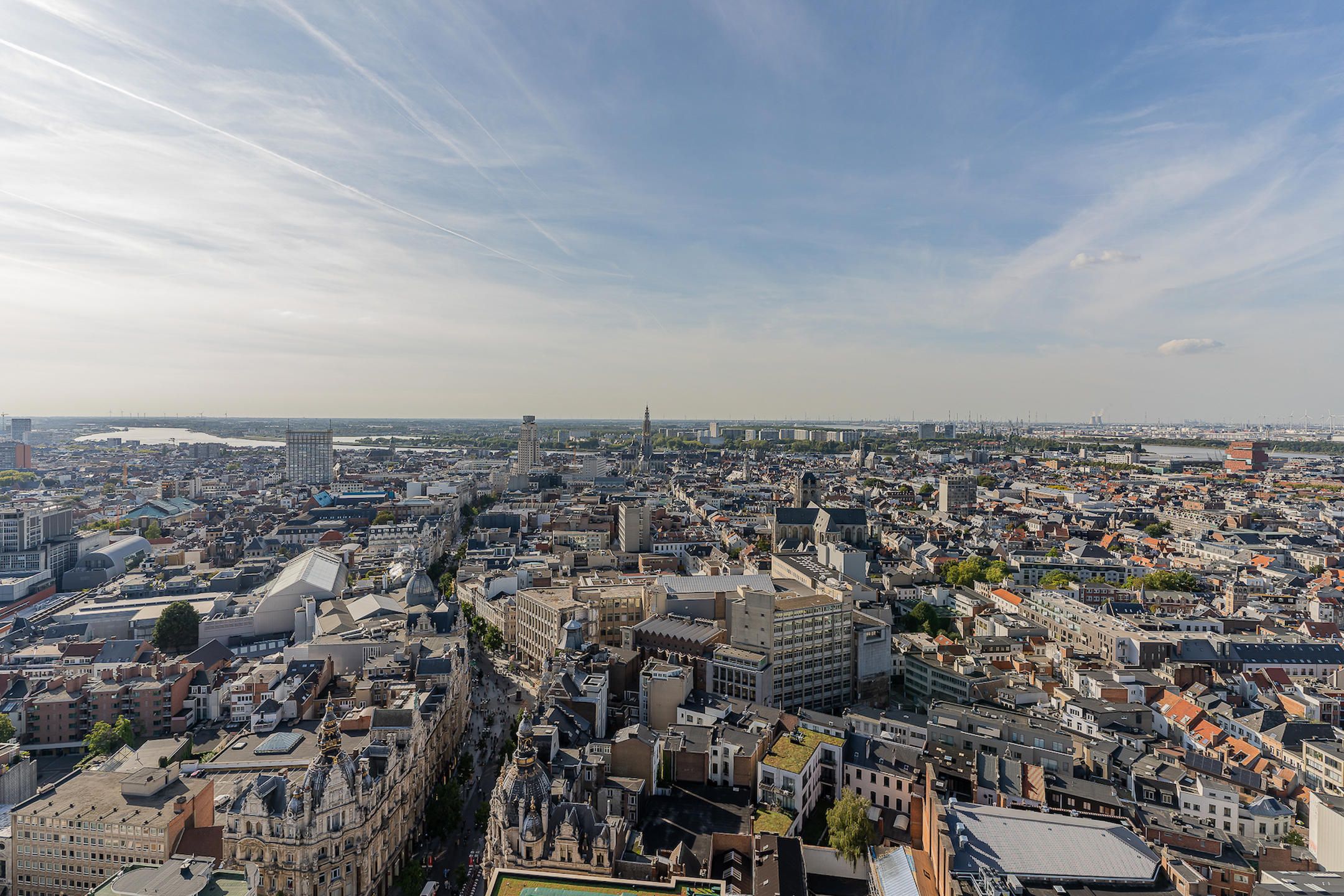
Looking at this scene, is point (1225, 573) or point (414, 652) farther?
point (1225, 573)

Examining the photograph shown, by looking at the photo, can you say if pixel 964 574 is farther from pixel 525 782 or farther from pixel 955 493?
pixel 525 782

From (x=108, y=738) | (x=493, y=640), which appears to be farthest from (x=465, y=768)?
(x=108, y=738)

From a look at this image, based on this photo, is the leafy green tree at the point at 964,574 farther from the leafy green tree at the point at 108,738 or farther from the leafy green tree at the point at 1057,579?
the leafy green tree at the point at 108,738

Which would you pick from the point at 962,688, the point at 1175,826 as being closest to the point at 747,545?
the point at 962,688

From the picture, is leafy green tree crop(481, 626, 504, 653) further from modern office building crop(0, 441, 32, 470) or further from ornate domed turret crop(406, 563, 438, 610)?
modern office building crop(0, 441, 32, 470)

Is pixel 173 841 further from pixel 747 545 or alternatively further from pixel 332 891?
pixel 747 545

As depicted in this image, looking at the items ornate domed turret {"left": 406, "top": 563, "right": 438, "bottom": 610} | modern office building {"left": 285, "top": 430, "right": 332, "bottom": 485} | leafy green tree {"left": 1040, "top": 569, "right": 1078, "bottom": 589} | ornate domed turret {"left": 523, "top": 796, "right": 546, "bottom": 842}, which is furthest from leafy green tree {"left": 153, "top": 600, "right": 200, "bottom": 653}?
modern office building {"left": 285, "top": 430, "right": 332, "bottom": 485}

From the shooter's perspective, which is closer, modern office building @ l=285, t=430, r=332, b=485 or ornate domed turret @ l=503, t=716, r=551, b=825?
ornate domed turret @ l=503, t=716, r=551, b=825
